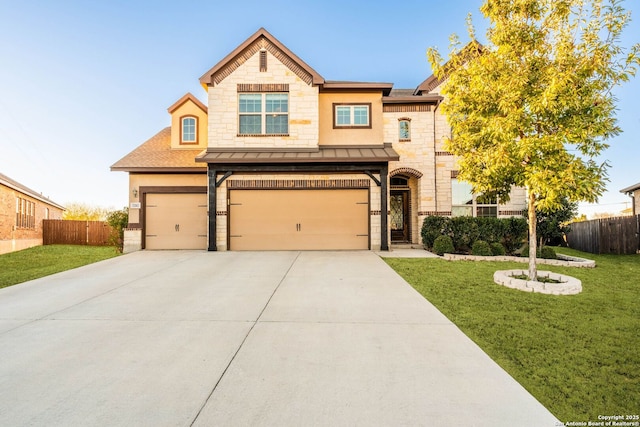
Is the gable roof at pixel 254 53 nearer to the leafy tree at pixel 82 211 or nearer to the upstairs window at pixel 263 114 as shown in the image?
the upstairs window at pixel 263 114

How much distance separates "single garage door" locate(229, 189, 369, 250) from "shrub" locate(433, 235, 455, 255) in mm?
2689

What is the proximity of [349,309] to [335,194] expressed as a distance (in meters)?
7.85

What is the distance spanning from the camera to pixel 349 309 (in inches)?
207

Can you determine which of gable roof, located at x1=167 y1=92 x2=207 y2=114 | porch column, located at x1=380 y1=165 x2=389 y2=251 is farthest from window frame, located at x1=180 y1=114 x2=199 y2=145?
porch column, located at x1=380 y1=165 x2=389 y2=251

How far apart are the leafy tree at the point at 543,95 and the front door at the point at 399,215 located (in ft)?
24.9

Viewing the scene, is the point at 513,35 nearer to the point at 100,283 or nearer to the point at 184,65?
the point at 100,283

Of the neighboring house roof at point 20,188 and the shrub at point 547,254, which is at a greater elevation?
the neighboring house roof at point 20,188

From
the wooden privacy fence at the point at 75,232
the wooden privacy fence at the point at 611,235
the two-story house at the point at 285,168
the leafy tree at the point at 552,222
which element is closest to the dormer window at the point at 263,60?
the two-story house at the point at 285,168

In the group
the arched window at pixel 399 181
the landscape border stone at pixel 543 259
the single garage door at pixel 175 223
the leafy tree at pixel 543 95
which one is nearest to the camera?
the leafy tree at pixel 543 95

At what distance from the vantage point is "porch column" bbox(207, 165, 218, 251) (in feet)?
40.5

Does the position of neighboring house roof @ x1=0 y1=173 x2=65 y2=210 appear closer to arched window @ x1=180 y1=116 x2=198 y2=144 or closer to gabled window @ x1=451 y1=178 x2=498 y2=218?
arched window @ x1=180 y1=116 x2=198 y2=144

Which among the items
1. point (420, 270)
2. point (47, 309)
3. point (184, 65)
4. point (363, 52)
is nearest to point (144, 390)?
point (47, 309)

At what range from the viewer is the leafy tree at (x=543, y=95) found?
20.8 feet

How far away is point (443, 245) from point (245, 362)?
994 centimetres
